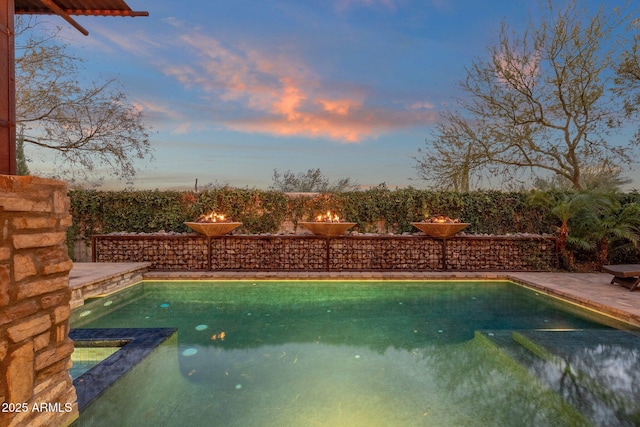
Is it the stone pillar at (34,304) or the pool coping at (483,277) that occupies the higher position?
the stone pillar at (34,304)

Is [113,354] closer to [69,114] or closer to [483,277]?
[483,277]

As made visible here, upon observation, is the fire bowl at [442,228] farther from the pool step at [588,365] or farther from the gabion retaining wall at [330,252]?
the pool step at [588,365]

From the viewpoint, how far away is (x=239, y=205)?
9648 mm

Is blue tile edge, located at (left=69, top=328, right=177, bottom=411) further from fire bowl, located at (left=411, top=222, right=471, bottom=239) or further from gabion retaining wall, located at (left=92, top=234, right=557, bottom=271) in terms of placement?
fire bowl, located at (left=411, top=222, right=471, bottom=239)

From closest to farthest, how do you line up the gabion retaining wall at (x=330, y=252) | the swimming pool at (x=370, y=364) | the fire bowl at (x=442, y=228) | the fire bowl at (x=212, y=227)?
the swimming pool at (x=370, y=364), the fire bowl at (x=212, y=227), the fire bowl at (x=442, y=228), the gabion retaining wall at (x=330, y=252)

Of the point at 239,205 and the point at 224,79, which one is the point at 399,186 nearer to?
the point at 239,205

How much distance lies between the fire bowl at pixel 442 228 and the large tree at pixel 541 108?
215 inches

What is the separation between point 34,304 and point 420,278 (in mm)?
7103

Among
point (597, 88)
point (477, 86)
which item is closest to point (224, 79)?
point (477, 86)

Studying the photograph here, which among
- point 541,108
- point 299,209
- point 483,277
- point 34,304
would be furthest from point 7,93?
point 541,108

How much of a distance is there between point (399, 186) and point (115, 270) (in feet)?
23.8

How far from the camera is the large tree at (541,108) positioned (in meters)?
10.9

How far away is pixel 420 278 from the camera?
784 cm

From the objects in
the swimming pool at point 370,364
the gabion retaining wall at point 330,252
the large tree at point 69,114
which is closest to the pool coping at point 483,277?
the gabion retaining wall at point 330,252
